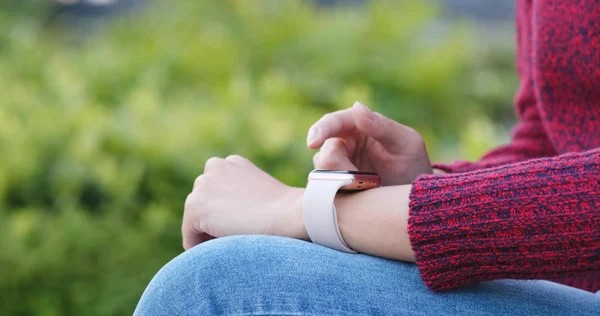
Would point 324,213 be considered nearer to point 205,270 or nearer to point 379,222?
point 379,222

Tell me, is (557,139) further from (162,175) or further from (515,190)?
(162,175)

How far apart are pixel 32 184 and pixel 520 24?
171cm

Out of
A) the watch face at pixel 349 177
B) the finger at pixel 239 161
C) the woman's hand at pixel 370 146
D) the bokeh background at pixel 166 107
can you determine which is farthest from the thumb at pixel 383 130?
the bokeh background at pixel 166 107

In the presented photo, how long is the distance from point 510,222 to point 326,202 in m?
0.29

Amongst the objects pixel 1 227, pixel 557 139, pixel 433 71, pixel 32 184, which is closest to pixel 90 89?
pixel 32 184

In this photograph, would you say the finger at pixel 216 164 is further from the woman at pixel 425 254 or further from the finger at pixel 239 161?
the woman at pixel 425 254

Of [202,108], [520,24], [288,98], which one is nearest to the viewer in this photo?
[520,24]

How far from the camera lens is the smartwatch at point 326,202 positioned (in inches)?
45.8

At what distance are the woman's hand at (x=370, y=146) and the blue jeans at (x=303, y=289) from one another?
0.73 feet

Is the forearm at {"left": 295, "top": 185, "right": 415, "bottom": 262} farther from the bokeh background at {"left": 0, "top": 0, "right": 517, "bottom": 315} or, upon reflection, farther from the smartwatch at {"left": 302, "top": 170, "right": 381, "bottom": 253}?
the bokeh background at {"left": 0, "top": 0, "right": 517, "bottom": 315}

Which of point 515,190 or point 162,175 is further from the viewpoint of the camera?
point 162,175

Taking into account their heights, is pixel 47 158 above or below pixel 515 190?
below

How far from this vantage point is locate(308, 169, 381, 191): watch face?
117cm

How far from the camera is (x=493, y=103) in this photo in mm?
5039
